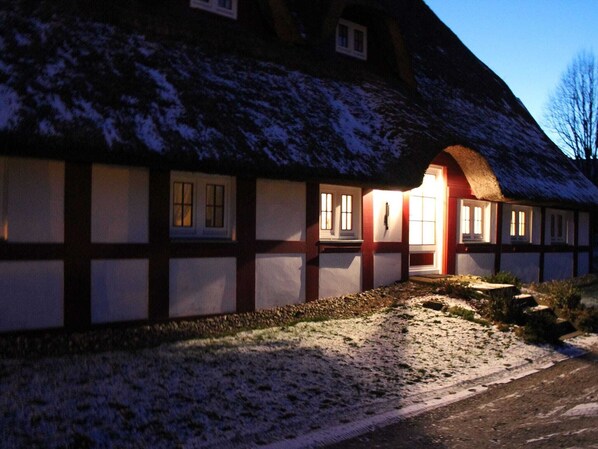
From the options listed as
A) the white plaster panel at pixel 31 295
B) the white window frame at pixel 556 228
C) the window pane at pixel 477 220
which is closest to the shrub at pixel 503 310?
the window pane at pixel 477 220

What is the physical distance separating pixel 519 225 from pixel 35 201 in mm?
12797

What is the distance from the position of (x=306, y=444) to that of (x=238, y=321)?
4.29 meters

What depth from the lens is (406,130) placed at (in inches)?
416

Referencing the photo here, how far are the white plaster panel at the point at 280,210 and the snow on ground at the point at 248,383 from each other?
5.76 feet

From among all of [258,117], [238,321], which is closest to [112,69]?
[258,117]

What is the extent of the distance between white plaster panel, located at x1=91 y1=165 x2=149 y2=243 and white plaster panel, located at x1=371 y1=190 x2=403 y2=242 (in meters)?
4.71

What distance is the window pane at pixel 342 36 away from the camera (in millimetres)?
12188

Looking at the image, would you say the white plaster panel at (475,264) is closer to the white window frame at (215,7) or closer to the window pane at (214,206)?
the window pane at (214,206)

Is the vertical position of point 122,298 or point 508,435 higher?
point 122,298

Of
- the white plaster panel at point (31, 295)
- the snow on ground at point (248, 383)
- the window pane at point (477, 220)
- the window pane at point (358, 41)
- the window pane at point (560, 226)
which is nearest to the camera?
the snow on ground at point (248, 383)

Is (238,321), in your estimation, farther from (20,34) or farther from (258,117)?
(20,34)

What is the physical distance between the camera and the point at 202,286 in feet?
27.4

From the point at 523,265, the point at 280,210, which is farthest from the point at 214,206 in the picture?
the point at 523,265

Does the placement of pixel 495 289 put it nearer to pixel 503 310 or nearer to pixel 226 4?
pixel 503 310
